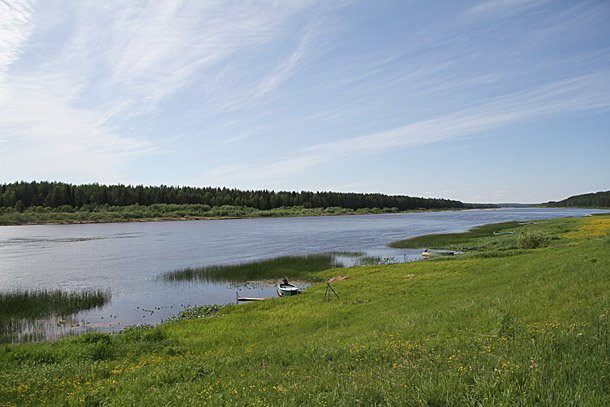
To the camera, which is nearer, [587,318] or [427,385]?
[427,385]

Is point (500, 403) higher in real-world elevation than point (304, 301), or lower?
higher

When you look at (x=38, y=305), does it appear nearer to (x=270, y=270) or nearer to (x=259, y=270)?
(x=259, y=270)

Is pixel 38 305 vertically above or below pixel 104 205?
below

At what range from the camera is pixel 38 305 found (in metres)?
32.2

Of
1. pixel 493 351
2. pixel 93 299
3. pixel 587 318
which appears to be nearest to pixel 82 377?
pixel 493 351

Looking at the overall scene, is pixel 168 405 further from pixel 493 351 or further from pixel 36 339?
pixel 36 339

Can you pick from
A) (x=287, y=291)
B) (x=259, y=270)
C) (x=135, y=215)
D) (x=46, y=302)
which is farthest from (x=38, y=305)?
(x=135, y=215)

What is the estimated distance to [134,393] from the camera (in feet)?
28.8

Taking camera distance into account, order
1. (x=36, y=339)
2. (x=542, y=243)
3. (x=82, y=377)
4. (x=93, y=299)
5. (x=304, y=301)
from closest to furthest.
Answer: (x=82, y=377), (x=36, y=339), (x=304, y=301), (x=93, y=299), (x=542, y=243)

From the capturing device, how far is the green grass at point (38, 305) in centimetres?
2761

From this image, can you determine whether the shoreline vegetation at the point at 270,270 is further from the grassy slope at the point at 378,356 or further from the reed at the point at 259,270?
the grassy slope at the point at 378,356

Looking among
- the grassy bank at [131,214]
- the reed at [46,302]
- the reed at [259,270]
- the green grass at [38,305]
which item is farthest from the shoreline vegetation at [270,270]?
the grassy bank at [131,214]

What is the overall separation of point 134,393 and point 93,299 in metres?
29.5

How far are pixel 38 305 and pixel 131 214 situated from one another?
135974 mm
